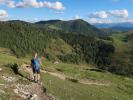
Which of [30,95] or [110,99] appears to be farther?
[110,99]

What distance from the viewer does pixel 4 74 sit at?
36094mm

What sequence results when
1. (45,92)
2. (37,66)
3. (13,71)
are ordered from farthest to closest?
(13,71)
(37,66)
(45,92)

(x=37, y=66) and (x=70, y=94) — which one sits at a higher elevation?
(x=37, y=66)

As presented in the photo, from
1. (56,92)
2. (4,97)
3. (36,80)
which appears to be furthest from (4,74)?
(4,97)

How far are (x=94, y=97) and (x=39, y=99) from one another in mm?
12273

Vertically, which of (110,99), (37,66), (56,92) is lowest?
(110,99)

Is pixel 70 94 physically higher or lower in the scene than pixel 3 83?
lower

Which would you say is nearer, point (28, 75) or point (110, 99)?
point (28, 75)

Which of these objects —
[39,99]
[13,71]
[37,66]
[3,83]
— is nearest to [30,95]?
[39,99]

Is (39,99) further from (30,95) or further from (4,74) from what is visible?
(4,74)

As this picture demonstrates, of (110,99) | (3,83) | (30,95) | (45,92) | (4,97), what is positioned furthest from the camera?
(110,99)

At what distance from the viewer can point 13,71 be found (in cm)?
3978

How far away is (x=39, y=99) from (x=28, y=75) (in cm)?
1089

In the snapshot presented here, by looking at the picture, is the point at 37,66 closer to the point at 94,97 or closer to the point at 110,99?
the point at 94,97
